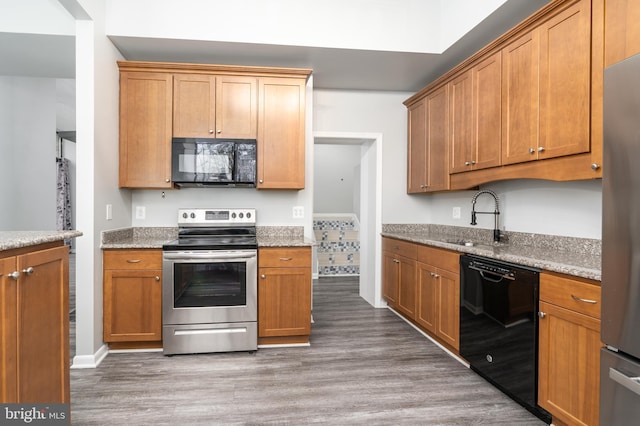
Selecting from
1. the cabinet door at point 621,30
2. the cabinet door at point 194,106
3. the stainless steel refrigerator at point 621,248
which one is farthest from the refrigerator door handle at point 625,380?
the cabinet door at point 194,106

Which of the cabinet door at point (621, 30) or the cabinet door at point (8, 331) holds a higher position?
the cabinet door at point (621, 30)

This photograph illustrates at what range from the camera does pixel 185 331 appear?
2.85 meters

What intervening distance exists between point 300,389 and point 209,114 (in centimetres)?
243

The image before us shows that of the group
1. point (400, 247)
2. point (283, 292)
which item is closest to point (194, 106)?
point (283, 292)

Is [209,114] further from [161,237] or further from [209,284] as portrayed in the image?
[209,284]

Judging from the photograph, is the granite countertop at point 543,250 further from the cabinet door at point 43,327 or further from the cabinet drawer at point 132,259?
the cabinet door at point 43,327

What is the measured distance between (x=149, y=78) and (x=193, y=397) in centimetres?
265

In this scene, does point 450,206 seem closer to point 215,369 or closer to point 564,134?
point 564,134

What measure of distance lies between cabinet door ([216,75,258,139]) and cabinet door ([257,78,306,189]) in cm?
7

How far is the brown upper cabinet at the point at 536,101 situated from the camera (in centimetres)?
192

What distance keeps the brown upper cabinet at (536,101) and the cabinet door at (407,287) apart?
0.95 metres

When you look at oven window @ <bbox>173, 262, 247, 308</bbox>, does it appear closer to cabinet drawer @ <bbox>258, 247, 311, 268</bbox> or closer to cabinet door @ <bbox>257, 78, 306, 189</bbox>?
cabinet drawer @ <bbox>258, 247, 311, 268</bbox>

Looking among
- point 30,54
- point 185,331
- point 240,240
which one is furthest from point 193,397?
point 30,54

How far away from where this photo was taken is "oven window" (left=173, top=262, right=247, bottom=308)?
9.34 ft
